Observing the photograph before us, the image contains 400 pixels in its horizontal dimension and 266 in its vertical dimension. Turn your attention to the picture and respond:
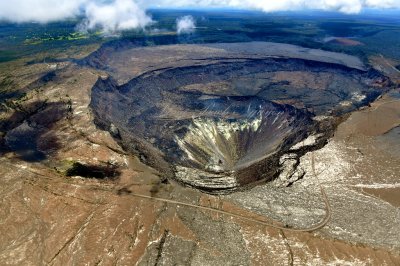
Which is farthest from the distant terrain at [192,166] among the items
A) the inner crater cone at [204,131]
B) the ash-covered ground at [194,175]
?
the inner crater cone at [204,131]

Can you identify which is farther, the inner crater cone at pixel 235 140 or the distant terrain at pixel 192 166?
the inner crater cone at pixel 235 140

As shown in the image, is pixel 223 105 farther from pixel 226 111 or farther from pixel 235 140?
pixel 235 140

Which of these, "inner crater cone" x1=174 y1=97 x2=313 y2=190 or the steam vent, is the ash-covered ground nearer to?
"inner crater cone" x1=174 y1=97 x2=313 y2=190

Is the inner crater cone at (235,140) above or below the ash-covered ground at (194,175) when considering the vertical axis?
below

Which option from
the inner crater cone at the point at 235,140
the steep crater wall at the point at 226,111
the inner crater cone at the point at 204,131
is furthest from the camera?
the steep crater wall at the point at 226,111

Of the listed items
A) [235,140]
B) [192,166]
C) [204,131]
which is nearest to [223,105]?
[204,131]

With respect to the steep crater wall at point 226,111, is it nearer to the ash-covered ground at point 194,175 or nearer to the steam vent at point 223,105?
the steam vent at point 223,105

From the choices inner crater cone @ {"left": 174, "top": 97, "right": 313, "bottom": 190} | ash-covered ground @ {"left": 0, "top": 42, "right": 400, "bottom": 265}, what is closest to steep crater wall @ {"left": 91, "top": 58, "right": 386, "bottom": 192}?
inner crater cone @ {"left": 174, "top": 97, "right": 313, "bottom": 190}

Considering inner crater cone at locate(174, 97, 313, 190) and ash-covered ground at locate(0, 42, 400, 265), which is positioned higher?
ash-covered ground at locate(0, 42, 400, 265)
